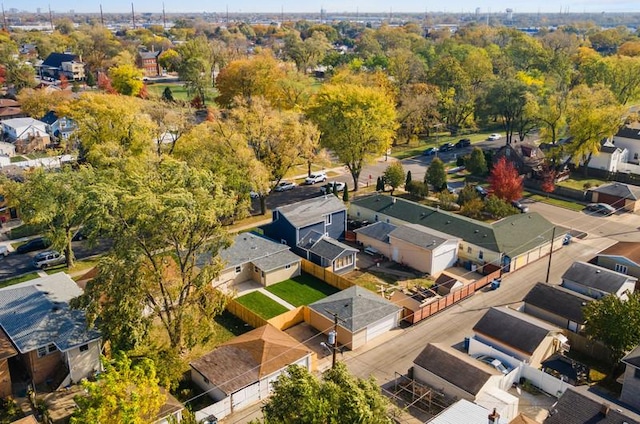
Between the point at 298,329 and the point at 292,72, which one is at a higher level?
the point at 292,72

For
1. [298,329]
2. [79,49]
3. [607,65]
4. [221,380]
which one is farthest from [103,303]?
[79,49]

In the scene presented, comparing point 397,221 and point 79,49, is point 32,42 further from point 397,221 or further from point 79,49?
point 397,221

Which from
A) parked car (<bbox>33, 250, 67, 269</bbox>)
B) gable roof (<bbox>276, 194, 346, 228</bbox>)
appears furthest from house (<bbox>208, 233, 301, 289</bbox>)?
parked car (<bbox>33, 250, 67, 269</bbox>)

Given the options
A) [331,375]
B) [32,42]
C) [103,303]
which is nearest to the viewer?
[331,375]

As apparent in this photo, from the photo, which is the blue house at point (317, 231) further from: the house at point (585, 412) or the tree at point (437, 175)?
the house at point (585, 412)

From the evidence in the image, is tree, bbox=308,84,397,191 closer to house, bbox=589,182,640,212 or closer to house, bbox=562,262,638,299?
house, bbox=589,182,640,212

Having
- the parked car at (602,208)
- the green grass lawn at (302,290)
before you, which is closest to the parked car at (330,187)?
the green grass lawn at (302,290)

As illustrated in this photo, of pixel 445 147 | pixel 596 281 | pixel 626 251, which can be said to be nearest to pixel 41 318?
pixel 596 281
